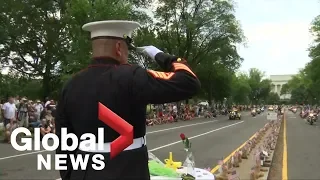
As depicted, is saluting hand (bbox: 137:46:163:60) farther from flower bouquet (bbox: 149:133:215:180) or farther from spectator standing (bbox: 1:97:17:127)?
spectator standing (bbox: 1:97:17:127)

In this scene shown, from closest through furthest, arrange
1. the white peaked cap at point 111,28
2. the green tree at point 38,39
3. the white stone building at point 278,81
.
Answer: the white peaked cap at point 111,28, the green tree at point 38,39, the white stone building at point 278,81

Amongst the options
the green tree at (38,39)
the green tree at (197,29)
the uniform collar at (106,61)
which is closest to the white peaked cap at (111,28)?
the uniform collar at (106,61)

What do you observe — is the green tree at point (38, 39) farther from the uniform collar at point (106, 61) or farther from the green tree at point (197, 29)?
the uniform collar at point (106, 61)

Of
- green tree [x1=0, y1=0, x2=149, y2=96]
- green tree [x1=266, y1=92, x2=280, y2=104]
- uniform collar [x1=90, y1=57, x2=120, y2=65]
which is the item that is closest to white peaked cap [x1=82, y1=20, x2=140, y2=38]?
uniform collar [x1=90, y1=57, x2=120, y2=65]

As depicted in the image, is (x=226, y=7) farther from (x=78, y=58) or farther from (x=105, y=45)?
(x=105, y=45)

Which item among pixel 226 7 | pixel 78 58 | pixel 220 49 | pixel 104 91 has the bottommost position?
pixel 104 91

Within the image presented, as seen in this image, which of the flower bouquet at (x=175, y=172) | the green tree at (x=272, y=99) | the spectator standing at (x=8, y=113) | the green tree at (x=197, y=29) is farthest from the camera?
the green tree at (x=272, y=99)

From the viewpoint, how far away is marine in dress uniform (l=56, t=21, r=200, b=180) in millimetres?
2617

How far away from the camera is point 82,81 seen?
9.30 feet

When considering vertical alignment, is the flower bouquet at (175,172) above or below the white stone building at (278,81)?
below

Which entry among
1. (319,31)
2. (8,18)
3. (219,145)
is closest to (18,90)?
(8,18)

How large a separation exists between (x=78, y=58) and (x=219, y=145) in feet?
42.5

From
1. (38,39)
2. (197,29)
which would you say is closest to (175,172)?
(38,39)

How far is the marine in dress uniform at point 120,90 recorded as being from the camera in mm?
2617
